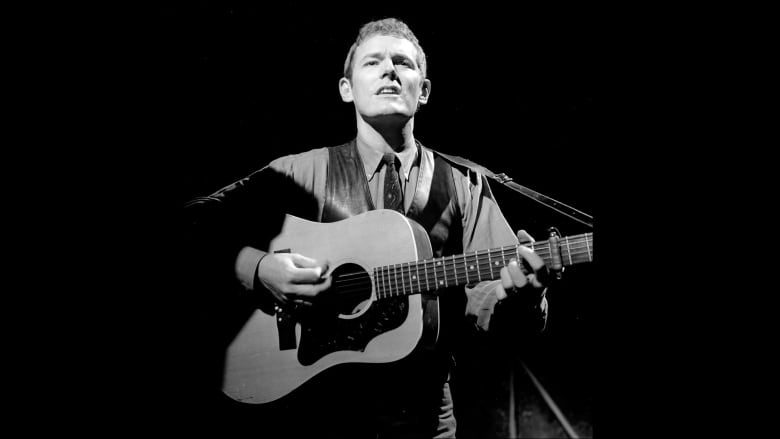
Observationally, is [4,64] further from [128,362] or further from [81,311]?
[128,362]

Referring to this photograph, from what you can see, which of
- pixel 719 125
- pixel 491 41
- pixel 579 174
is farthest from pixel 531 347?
pixel 719 125

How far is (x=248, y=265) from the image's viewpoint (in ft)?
4.96

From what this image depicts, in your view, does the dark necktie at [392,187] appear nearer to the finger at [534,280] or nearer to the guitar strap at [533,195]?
the guitar strap at [533,195]

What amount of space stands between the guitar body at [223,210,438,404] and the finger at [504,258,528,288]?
223 mm

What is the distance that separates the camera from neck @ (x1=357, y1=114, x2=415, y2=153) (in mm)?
1596

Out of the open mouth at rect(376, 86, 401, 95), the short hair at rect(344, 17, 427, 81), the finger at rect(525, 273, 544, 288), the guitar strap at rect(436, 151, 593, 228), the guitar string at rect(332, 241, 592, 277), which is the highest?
the short hair at rect(344, 17, 427, 81)

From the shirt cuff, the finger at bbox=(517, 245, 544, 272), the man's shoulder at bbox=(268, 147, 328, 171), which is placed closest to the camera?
the finger at bbox=(517, 245, 544, 272)

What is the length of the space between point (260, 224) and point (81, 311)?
536 mm

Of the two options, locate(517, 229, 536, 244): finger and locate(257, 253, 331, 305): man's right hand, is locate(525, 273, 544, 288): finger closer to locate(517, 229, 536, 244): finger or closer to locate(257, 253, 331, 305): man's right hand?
locate(517, 229, 536, 244): finger

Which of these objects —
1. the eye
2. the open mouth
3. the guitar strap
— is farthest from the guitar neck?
the eye

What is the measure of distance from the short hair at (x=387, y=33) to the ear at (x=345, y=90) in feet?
0.07

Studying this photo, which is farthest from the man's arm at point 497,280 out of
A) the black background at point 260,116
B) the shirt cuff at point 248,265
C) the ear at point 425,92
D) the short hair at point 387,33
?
the shirt cuff at point 248,265

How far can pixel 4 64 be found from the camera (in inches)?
51.7

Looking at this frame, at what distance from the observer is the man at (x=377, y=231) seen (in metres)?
1.39
